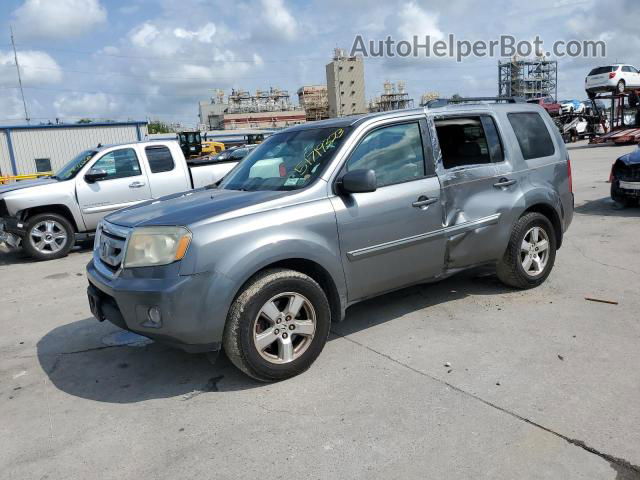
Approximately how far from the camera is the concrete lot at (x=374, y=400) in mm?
2824

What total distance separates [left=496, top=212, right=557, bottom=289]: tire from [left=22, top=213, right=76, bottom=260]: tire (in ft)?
23.1

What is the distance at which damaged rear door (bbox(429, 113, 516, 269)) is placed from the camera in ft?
15.2

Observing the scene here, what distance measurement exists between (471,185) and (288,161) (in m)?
1.66

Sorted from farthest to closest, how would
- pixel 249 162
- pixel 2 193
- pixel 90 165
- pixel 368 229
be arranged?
pixel 90 165 < pixel 2 193 < pixel 249 162 < pixel 368 229

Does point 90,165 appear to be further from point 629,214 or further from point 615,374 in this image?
point 629,214

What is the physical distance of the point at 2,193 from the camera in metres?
8.55

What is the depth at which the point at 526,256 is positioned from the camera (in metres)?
5.34

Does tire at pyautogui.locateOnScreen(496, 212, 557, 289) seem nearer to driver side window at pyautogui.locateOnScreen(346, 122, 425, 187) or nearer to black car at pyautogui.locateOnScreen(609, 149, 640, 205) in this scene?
driver side window at pyautogui.locateOnScreen(346, 122, 425, 187)

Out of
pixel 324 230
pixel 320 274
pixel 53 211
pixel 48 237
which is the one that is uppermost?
pixel 324 230

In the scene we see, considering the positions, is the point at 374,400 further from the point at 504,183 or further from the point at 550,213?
the point at 550,213

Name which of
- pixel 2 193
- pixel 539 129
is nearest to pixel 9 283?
pixel 2 193

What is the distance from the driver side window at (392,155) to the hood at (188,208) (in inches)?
30.2

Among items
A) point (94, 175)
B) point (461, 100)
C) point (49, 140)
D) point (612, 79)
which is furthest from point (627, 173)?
point (49, 140)

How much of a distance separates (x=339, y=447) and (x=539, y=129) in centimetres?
408
